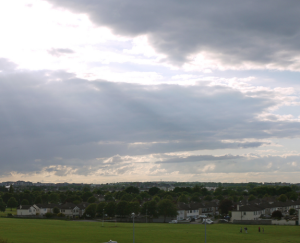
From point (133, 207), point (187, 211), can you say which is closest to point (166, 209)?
point (133, 207)

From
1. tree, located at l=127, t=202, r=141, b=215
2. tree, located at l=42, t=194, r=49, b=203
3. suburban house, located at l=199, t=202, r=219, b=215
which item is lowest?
suburban house, located at l=199, t=202, r=219, b=215

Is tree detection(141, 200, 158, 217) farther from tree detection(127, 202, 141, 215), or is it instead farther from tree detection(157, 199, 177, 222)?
tree detection(127, 202, 141, 215)

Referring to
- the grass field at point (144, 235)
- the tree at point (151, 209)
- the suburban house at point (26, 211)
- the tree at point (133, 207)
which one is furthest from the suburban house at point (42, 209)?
the grass field at point (144, 235)

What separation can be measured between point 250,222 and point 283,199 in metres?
65.2

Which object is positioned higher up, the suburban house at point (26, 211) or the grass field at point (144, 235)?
the grass field at point (144, 235)

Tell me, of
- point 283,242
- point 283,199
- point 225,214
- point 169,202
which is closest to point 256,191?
point 283,199

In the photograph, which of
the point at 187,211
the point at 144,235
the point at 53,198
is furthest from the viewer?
the point at 53,198

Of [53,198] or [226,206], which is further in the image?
[53,198]

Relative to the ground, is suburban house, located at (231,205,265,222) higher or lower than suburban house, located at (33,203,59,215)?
higher

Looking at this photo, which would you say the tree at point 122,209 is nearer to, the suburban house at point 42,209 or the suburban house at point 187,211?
the suburban house at point 187,211

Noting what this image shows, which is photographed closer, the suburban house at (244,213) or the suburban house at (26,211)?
the suburban house at (244,213)

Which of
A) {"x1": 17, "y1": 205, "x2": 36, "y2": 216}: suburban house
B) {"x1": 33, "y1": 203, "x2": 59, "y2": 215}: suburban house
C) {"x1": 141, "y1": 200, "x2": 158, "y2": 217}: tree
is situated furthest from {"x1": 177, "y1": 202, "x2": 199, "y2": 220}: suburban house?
{"x1": 17, "y1": 205, "x2": 36, "y2": 216}: suburban house

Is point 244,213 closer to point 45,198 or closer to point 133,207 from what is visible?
point 133,207

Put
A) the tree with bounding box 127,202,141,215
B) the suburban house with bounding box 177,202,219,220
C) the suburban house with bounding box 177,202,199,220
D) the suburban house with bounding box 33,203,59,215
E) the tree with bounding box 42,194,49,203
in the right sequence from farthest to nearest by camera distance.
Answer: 1. the tree with bounding box 42,194,49,203
2. the suburban house with bounding box 33,203,59,215
3. the suburban house with bounding box 177,202,219,220
4. the suburban house with bounding box 177,202,199,220
5. the tree with bounding box 127,202,141,215
